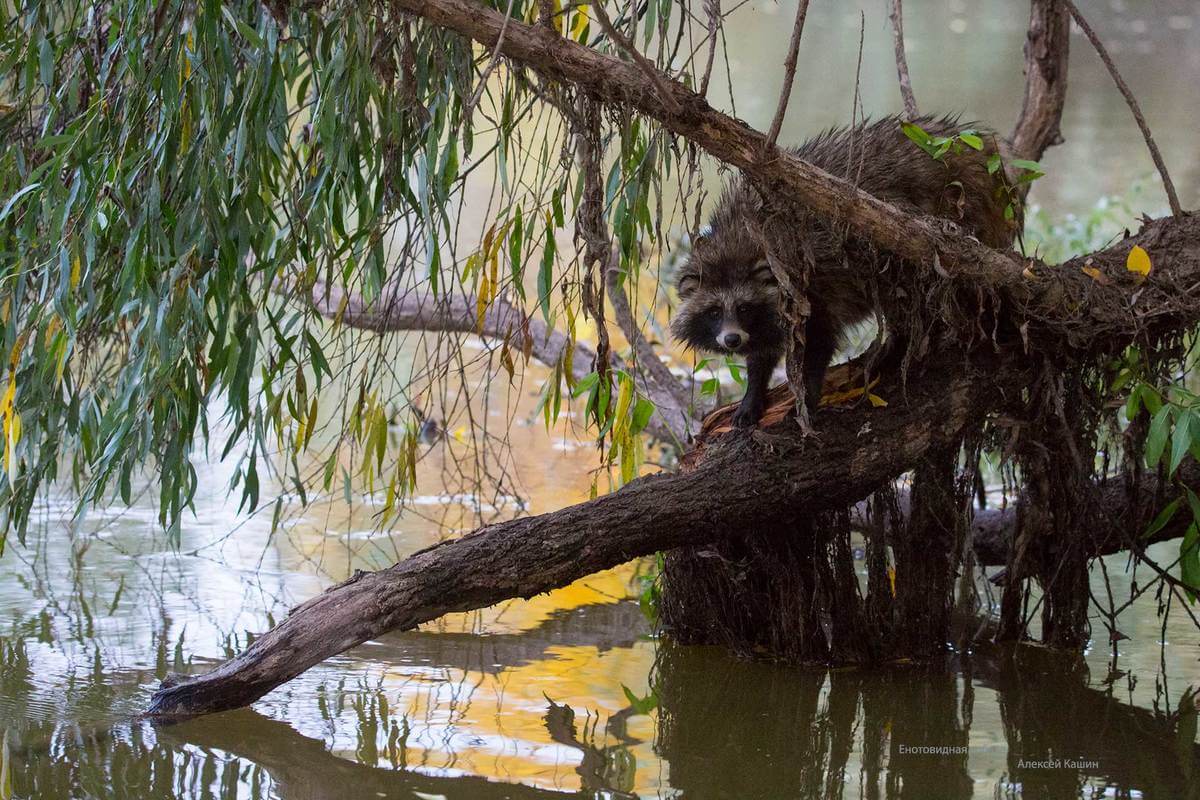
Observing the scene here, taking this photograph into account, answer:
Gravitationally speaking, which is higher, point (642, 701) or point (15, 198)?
point (15, 198)

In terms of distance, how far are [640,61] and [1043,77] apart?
314 cm

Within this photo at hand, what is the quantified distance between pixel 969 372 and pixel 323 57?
189 centimetres

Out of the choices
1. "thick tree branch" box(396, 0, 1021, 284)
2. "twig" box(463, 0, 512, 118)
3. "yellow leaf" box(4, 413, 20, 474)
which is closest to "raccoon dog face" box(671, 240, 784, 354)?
"thick tree branch" box(396, 0, 1021, 284)

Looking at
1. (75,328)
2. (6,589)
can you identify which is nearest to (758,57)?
(6,589)

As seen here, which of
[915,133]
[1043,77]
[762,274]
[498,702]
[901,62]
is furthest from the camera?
[1043,77]

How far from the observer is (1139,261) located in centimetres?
340

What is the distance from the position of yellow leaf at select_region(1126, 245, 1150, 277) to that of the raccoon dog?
42 centimetres

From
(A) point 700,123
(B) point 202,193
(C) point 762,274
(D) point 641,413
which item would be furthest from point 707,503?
(B) point 202,193

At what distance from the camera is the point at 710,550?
378cm

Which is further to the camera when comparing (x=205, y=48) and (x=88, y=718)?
(x=88, y=718)

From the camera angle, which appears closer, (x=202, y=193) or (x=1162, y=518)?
(x=202, y=193)

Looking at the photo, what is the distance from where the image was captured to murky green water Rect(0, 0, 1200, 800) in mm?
3014

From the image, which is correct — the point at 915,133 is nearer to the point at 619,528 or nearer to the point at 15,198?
the point at 619,528

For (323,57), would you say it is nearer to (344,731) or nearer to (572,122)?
(572,122)
